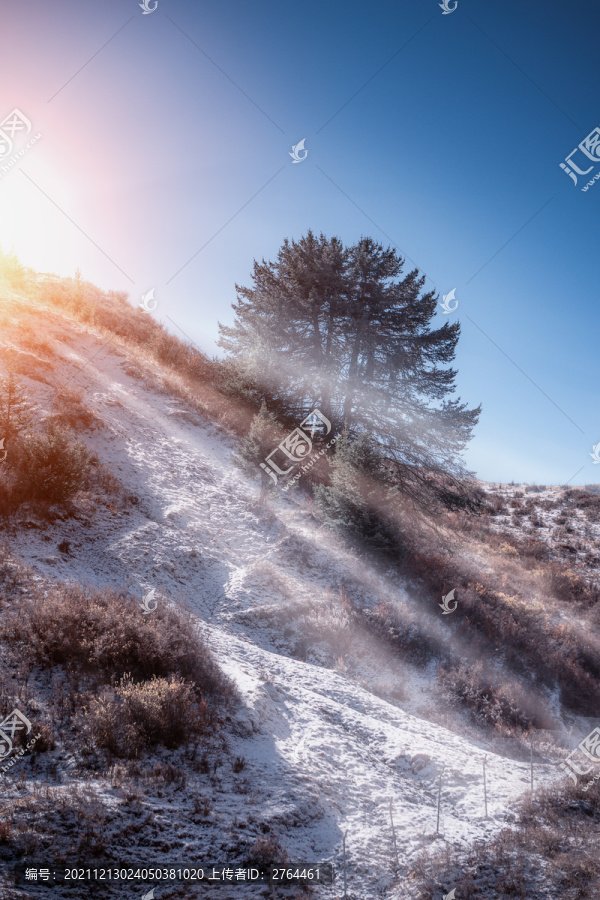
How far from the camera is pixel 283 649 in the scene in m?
9.91

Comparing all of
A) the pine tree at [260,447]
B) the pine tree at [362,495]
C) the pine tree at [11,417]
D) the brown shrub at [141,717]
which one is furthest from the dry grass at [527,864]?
the pine tree at [11,417]

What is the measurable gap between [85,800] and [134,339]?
24.2 m

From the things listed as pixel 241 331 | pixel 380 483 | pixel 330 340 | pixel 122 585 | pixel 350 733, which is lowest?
pixel 122 585

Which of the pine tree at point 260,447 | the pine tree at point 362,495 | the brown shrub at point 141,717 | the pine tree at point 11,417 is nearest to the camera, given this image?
the brown shrub at point 141,717

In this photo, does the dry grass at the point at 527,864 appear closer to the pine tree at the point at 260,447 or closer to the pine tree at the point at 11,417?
the pine tree at the point at 260,447

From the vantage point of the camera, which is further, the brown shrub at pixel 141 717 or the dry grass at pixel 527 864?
the brown shrub at pixel 141 717

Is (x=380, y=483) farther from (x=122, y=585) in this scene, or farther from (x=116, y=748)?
(x=116, y=748)

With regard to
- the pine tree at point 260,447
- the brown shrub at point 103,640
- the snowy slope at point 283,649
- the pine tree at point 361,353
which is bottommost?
the brown shrub at point 103,640

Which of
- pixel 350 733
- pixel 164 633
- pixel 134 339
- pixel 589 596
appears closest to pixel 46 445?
pixel 164 633

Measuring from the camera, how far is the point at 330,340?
20.7m

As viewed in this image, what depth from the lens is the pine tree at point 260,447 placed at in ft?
49.0

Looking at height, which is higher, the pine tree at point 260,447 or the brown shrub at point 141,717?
the pine tree at point 260,447

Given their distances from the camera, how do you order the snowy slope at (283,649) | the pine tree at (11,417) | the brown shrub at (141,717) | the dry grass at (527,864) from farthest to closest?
1. the pine tree at (11,417)
2. the snowy slope at (283,649)
3. the brown shrub at (141,717)
4. the dry grass at (527,864)

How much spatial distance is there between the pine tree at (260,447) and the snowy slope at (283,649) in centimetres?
90
